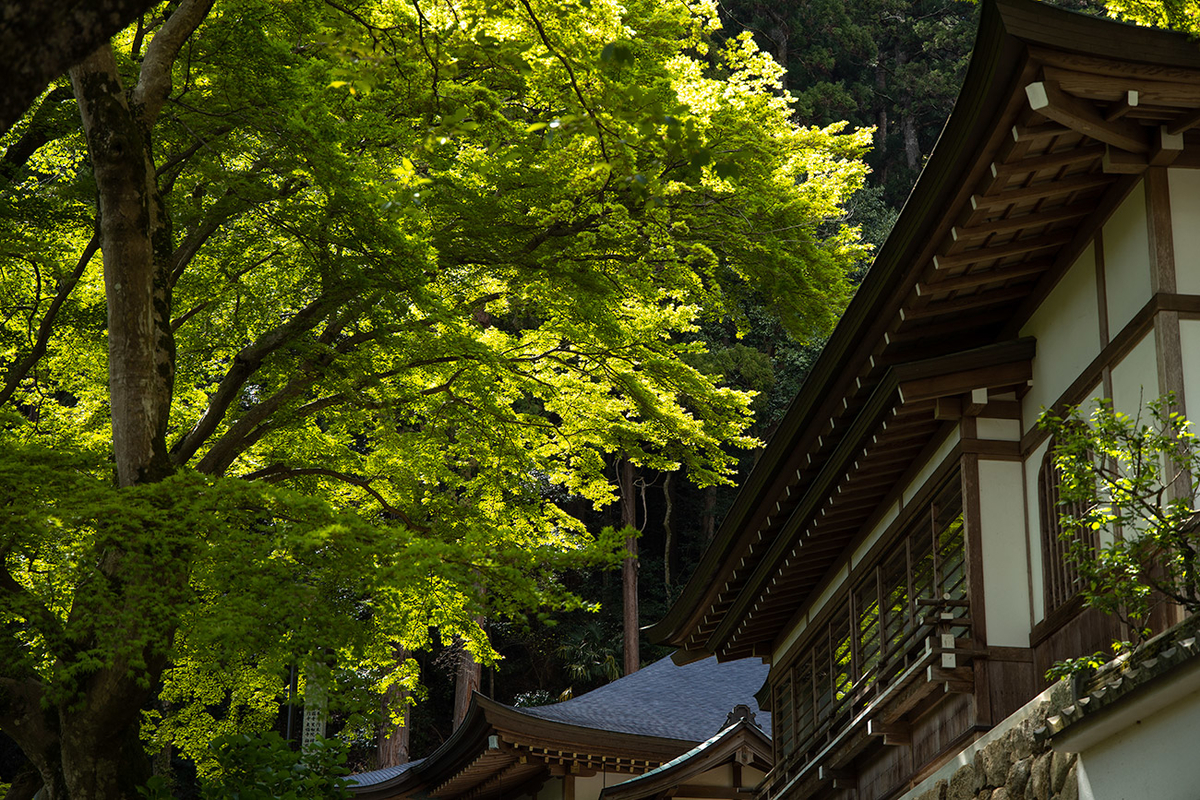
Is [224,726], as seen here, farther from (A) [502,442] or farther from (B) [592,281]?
(B) [592,281]

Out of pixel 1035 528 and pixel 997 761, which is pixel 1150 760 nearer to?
pixel 997 761

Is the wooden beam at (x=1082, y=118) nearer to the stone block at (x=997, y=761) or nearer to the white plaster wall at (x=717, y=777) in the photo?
the stone block at (x=997, y=761)

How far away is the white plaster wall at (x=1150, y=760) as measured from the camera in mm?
5277

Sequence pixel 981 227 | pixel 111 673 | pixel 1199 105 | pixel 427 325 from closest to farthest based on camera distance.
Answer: pixel 1199 105
pixel 981 227
pixel 111 673
pixel 427 325

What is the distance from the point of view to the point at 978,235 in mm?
7520

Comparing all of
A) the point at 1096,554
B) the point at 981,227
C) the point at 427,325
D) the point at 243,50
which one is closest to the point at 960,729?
the point at 1096,554

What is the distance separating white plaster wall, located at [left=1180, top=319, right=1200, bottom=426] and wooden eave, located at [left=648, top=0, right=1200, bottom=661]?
0.99 meters

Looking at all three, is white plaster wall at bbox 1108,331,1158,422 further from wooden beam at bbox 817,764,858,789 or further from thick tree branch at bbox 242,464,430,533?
thick tree branch at bbox 242,464,430,533

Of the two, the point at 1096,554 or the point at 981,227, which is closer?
the point at 1096,554

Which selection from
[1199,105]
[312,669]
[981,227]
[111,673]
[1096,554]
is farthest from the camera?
[111,673]

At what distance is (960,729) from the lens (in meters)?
8.38

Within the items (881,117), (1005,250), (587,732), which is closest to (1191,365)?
(1005,250)

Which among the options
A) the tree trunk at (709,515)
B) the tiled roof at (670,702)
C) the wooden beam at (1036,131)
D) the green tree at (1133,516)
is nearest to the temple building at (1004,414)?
the wooden beam at (1036,131)

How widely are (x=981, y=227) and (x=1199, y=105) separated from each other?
4.81 ft
